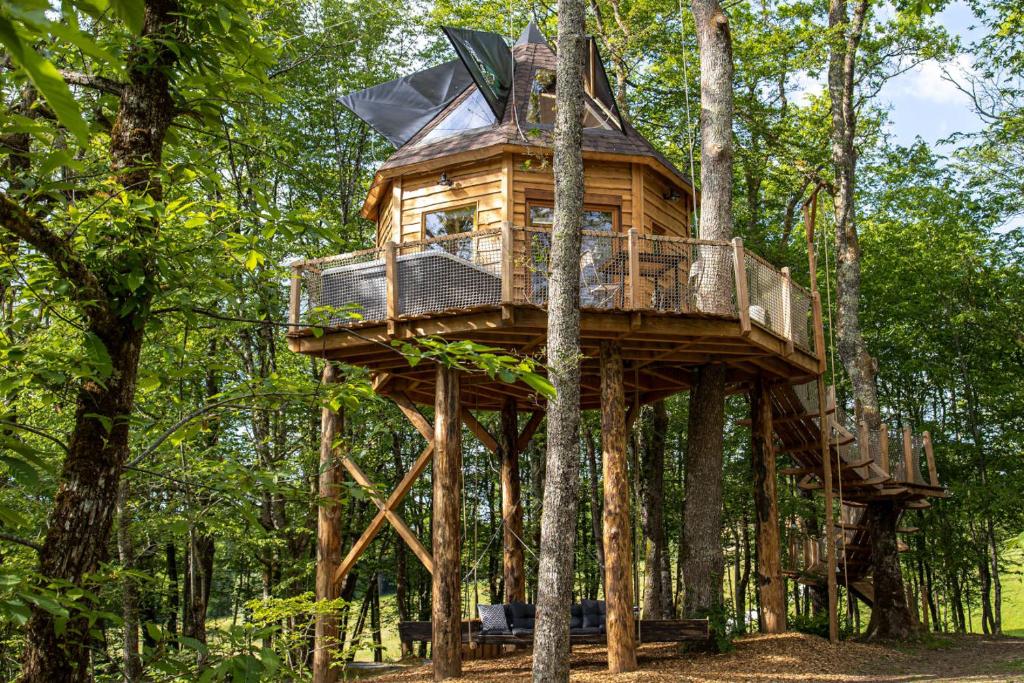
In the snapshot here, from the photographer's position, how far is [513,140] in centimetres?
1479

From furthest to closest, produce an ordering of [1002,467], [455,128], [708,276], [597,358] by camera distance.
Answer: [1002,467], [455,128], [597,358], [708,276]

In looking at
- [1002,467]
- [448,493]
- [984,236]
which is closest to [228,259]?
[448,493]

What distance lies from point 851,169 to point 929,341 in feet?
34.4

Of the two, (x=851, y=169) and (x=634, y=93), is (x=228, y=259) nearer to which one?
(x=851, y=169)

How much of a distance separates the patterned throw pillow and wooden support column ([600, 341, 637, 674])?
268 cm

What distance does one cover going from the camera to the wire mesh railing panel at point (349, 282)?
13.3 metres

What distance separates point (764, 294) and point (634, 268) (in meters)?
2.30

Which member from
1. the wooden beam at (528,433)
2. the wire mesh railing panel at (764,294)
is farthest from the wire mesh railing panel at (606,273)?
the wooden beam at (528,433)

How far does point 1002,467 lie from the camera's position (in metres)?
26.7

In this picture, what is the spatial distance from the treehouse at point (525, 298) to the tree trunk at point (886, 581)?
0.99 m

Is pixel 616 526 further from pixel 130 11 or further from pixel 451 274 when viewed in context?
pixel 130 11

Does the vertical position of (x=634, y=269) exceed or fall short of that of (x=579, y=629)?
it exceeds it

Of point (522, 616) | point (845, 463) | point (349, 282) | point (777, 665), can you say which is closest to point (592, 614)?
point (522, 616)

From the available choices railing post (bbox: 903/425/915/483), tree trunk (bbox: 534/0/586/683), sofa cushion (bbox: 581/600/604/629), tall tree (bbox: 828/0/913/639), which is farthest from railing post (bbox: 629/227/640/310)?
railing post (bbox: 903/425/915/483)
